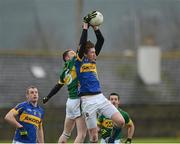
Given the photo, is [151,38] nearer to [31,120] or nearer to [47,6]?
[47,6]

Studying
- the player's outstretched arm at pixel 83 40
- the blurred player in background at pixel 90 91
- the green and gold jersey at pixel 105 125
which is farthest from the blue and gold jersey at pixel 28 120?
the green and gold jersey at pixel 105 125

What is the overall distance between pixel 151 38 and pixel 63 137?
86.1ft

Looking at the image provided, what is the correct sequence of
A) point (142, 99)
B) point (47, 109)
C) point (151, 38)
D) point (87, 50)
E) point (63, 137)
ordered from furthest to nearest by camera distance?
point (151, 38) < point (142, 99) < point (47, 109) < point (63, 137) < point (87, 50)

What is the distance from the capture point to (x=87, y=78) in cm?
1541

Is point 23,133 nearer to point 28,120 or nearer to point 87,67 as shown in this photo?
point 28,120

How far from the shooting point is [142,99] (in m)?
36.5

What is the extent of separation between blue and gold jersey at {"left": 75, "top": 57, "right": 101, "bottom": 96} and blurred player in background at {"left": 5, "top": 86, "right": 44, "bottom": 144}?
86 cm

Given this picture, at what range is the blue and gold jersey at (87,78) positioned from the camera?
15.4 m

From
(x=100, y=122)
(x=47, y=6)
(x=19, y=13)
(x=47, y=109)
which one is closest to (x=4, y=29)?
(x=19, y=13)

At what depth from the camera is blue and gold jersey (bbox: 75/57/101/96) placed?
1541cm

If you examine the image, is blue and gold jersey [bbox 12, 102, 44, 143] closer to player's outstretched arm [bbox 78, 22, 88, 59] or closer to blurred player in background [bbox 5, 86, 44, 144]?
blurred player in background [bbox 5, 86, 44, 144]

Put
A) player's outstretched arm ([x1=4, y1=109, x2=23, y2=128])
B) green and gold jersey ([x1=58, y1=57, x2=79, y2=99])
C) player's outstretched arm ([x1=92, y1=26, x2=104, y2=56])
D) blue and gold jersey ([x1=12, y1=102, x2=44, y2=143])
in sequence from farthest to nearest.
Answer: green and gold jersey ([x1=58, y1=57, x2=79, y2=99]), player's outstretched arm ([x1=92, y1=26, x2=104, y2=56]), blue and gold jersey ([x1=12, y1=102, x2=44, y2=143]), player's outstretched arm ([x1=4, y1=109, x2=23, y2=128])

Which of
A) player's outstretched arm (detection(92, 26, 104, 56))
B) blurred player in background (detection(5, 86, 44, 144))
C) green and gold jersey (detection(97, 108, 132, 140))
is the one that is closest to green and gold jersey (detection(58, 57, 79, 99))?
player's outstretched arm (detection(92, 26, 104, 56))

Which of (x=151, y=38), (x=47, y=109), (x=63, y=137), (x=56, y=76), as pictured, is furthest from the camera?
(x=151, y=38)
